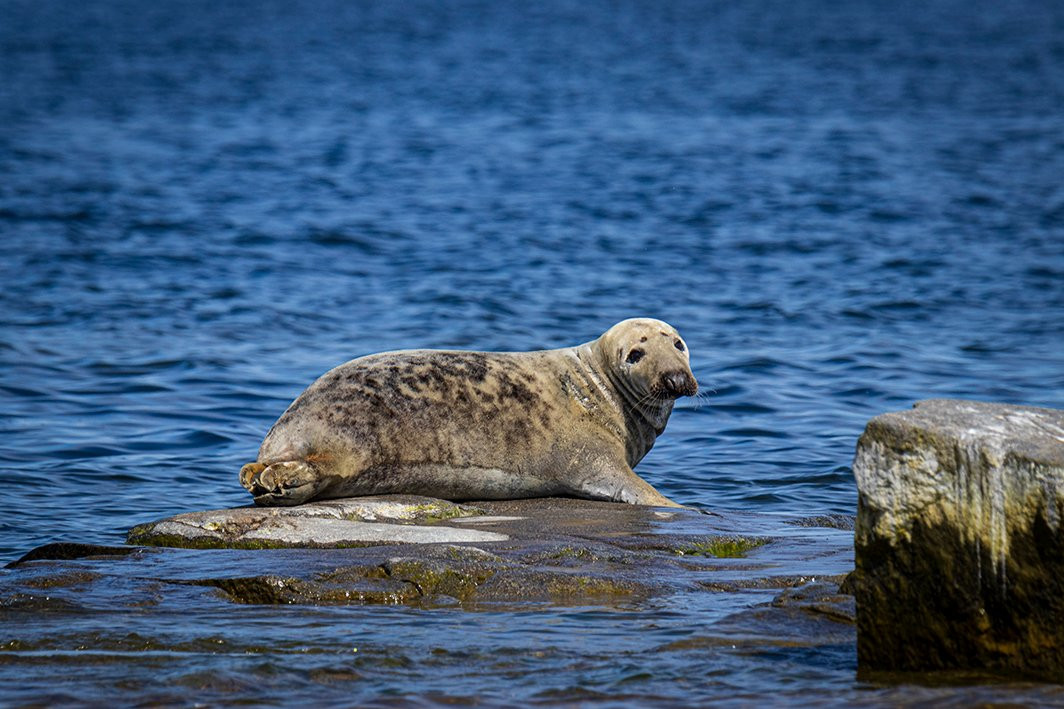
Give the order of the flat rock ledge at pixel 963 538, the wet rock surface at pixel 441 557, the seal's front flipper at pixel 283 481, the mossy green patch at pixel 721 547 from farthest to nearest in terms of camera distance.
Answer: the seal's front flipper at pixel 283 481 → the mossy green patch at pixel 721 547 → the wet rock surface at pixel 441 557 → the flat rock ledge at pixel 963 538

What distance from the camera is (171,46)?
170 ft

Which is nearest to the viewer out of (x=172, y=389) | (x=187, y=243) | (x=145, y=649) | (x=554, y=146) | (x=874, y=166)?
(x=145, y=649)

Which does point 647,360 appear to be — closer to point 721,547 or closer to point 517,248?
point 721,547

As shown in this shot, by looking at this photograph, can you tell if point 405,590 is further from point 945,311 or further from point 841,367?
point 945,311

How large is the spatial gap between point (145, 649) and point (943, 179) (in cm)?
2293

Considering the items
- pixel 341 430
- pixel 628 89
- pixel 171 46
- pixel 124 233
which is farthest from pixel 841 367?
pixel 171 46

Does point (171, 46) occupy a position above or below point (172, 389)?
above

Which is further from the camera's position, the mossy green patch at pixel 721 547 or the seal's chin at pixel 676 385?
the seal's chin at pixel 676 385

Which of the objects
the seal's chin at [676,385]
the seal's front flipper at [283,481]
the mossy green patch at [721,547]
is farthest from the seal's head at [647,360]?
the seal's front flipper at [283,481]

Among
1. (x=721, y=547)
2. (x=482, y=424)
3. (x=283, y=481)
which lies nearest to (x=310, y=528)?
(x=283, y=481)

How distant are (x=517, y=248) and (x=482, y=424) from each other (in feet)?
39.1

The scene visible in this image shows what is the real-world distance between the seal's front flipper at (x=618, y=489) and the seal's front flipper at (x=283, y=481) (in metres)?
1.54

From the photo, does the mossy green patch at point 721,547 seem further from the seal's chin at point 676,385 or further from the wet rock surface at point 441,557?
the seal's chin at point 676,385

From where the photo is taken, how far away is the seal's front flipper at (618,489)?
781 cm
